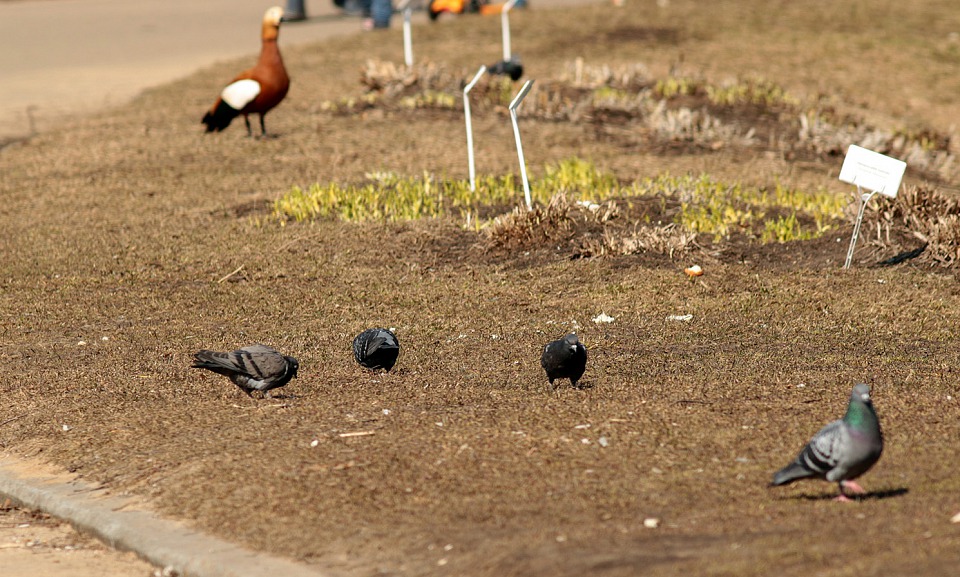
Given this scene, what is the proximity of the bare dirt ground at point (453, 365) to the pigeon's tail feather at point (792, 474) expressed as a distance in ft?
0.55

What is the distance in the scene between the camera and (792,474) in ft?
17.4

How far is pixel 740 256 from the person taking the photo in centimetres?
1077

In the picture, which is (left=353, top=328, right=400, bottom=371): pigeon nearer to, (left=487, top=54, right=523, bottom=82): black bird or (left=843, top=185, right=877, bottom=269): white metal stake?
(left=843, top=185, right=877, bottom=269): white metal stake

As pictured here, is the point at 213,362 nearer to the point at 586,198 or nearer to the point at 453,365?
the point at 453,365

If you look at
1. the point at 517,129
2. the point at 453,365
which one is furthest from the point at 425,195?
the point at 453,365

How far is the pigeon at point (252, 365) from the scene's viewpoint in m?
7.04

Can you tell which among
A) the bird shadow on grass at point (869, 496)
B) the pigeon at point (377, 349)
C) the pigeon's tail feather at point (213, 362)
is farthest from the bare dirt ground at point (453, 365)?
the pigeon's tail feather at point (213, 362)

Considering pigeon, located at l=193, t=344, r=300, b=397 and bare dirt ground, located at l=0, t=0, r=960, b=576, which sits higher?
pigeon, located at l=193, t=344, r=300, b=397

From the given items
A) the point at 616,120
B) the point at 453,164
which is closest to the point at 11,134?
the point at 453,164

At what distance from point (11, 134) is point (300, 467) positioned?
13.8 m

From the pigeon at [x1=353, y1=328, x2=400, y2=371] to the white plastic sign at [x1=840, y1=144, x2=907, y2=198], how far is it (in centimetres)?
398

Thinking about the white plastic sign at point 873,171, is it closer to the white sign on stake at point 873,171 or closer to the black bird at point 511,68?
the white sign on stake at point 873,171

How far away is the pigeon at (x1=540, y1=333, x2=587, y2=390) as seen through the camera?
706 cm

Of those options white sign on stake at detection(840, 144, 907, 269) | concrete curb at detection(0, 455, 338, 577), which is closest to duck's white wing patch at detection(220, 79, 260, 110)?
white sign on stake at detection(840, 144, 907, 269)
